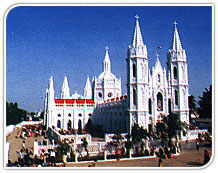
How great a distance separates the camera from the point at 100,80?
2064cm

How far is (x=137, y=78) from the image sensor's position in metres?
13.2

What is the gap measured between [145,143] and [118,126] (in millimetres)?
4066

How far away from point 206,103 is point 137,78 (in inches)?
198

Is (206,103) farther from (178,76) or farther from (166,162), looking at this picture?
(178,76)

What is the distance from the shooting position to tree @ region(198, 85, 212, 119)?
26.4 feet

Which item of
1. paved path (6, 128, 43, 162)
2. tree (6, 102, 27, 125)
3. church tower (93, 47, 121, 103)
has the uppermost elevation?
church tower (93, 47, 121, 103)

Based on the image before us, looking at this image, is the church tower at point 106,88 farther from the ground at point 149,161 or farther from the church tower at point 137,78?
the ground at point 149,161

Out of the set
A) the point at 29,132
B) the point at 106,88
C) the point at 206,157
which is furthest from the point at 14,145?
Result: the point at 106,88

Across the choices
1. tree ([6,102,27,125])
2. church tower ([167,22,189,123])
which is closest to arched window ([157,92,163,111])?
church tower ([167,22,189,123])

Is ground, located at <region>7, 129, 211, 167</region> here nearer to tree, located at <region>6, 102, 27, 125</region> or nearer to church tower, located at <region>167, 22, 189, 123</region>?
tree, located at <region>6, 102, 27, 125</region>

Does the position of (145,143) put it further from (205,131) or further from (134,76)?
(134,76)

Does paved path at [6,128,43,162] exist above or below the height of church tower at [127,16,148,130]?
below

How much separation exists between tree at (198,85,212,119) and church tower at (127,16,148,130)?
3923 mm

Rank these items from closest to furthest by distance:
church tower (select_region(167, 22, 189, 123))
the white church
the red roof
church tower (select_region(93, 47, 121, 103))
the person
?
the person, the white church, church tower (select_region(167, 22, 189, 123)), the red roof, church tower (select_region(93, 47, 121, 103))
